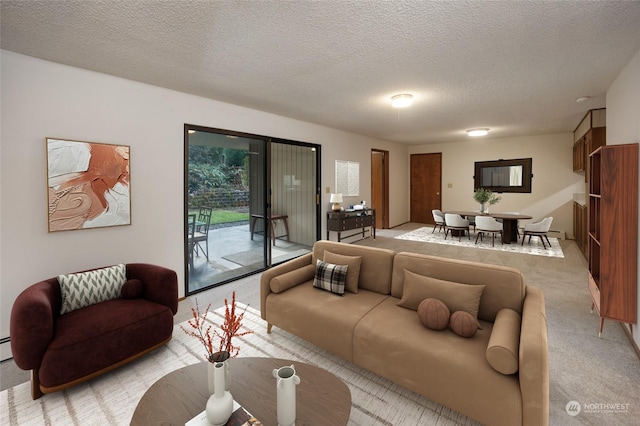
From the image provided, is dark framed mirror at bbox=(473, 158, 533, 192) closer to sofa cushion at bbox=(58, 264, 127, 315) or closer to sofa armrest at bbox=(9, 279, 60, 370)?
sofa cushion at bbox=(58, 264, 127, 315)

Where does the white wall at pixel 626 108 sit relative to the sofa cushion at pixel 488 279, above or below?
above

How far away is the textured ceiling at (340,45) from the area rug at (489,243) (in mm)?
2898

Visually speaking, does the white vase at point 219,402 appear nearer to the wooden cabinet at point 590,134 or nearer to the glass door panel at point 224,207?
the glass door panel at point 224,207

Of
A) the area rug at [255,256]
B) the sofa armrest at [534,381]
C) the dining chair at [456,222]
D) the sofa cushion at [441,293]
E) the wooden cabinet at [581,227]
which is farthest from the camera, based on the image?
the dining chair at [456,222]

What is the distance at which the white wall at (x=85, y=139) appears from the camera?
251cm

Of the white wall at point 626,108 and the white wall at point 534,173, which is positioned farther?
the white wall at point 534,173

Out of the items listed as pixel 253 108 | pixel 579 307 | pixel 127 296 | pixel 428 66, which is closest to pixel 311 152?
pixel 253 108

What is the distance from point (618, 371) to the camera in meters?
2.21

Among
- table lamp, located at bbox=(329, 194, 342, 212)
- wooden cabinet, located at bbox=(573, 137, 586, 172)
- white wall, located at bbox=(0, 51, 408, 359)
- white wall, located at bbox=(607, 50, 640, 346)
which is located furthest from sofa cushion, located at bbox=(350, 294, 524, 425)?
wooden cabinet, located at bbox=(573, 137, 586, 172)

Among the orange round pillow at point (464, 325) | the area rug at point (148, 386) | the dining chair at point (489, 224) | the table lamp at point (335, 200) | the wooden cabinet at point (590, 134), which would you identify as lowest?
the area rug at point (148, 386)

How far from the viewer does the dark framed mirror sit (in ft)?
25.3

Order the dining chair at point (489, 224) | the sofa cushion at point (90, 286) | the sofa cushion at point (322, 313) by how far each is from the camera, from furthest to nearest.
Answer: the dining chair at point (489, 224), the sofa cushion at point (90, 286), the sofa cushion at point (322, 313)

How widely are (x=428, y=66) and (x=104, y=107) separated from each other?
11.0 feet

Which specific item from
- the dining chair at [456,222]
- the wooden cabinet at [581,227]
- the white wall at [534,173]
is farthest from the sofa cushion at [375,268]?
the white wall at [534,173]
